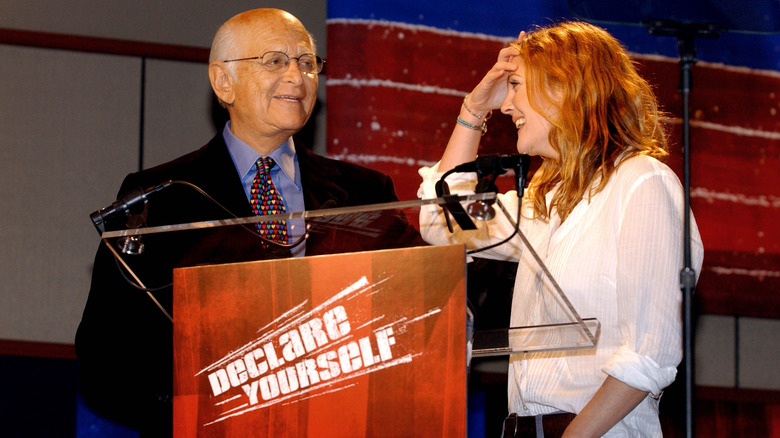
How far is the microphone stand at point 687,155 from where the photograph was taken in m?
1.97

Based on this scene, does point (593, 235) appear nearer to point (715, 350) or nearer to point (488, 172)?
point (488, 172)

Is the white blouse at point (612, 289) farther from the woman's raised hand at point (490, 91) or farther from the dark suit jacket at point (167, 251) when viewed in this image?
the woman's raised hand at point (490, 91)

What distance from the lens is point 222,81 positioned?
242 centimetres

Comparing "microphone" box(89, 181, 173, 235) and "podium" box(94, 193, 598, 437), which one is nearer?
"podium" box(94, 193, 598, 437)

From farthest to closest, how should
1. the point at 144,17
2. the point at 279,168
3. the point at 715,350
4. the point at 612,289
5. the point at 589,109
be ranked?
1. the point at 715,350
2. the point at 144,17
3. the point at 279,168
4. the point at 589,109
5. the point at 612,289

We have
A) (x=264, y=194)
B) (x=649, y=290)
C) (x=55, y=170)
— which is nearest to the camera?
(x=649, y=290)

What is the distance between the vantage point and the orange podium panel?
1.29 meters

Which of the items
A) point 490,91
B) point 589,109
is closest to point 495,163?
point 589,109

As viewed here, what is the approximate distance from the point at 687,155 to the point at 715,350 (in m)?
1.31

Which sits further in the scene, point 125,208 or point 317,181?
point 317,181

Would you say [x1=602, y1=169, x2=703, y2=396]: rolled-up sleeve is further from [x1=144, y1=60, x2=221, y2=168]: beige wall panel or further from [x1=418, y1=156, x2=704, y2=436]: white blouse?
[x1=144, y1=60, x2=221, y2=168]: beige wall panel

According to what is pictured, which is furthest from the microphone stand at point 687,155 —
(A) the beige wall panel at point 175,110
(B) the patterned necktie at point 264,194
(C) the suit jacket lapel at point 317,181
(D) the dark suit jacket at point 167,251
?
(A) the beige wall panel at point 175,110

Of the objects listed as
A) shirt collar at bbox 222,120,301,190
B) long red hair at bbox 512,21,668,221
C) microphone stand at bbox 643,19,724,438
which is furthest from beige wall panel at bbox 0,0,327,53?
long red hair at bbox 512,21,668,221

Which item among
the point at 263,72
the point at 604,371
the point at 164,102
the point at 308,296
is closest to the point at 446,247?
the point at 308,296
